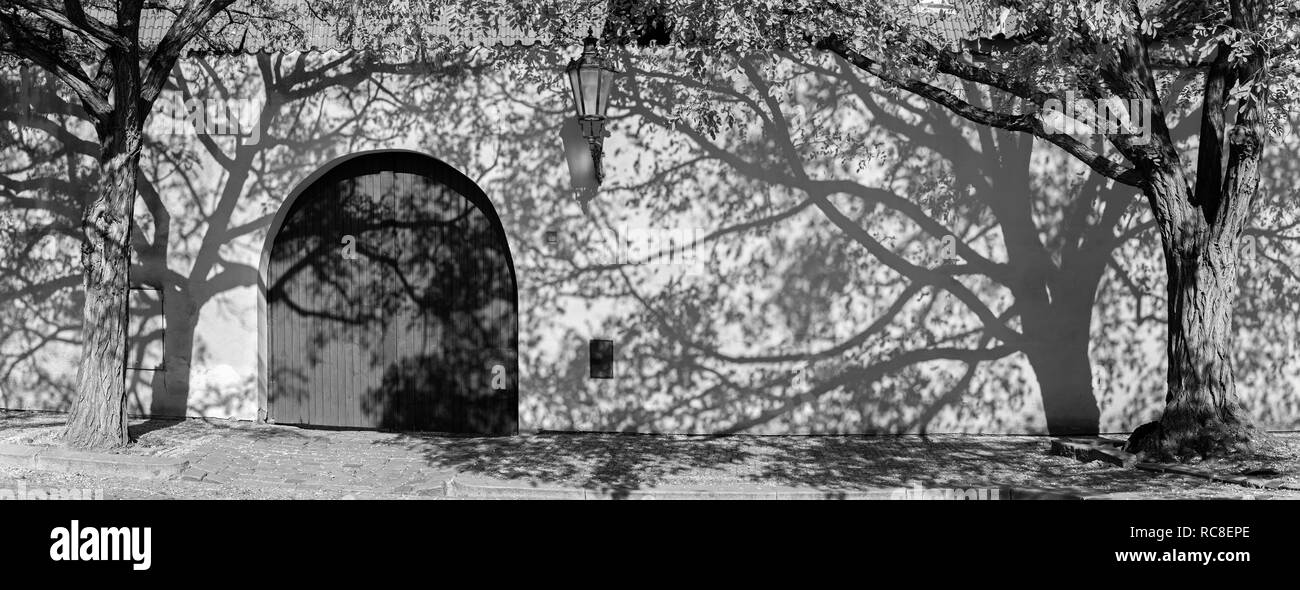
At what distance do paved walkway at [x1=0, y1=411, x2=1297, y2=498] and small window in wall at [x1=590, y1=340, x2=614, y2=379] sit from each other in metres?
0.61

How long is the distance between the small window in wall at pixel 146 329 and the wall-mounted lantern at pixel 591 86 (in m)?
4.82

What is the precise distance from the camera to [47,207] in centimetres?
1127

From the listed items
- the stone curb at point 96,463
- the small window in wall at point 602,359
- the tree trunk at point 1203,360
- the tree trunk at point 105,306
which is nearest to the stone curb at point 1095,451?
the tree trunk at point 1203,360

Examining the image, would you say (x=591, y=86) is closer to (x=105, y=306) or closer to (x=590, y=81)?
(x=590, y=81)

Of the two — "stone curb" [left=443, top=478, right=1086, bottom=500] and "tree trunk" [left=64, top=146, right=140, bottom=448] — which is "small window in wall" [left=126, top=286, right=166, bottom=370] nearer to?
"tree trunk" [left=64, top=146, right=140, bottom=448]

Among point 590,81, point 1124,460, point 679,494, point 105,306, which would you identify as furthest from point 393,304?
point 1124,460

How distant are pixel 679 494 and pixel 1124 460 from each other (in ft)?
12.9

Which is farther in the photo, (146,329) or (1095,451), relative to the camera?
(146,329)

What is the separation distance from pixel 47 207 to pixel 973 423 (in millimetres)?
9702

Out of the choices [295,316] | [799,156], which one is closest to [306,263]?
[295,316]

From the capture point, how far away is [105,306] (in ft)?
30.4

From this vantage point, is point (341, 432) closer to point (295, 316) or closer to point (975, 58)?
point (295, 316)

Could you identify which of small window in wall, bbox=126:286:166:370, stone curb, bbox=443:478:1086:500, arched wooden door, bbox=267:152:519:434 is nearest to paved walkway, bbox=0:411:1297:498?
stone curb, bbox=443:478:1086:500
